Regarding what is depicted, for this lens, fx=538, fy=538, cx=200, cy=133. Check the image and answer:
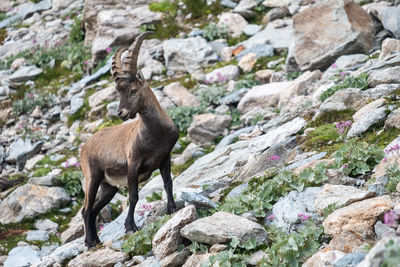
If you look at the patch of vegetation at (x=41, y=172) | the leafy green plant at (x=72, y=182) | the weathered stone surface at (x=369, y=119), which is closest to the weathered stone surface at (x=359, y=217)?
the weathered stone surface at (x=369, y=119)

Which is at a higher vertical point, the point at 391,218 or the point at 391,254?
the point at 391,254

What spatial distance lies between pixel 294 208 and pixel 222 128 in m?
8.52

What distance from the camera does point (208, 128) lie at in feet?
51.0

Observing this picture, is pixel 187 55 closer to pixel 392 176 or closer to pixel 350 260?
pixel 392 176

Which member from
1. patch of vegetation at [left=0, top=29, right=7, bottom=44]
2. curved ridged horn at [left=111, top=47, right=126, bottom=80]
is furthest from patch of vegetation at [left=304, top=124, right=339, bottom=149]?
patch of vegetation at [left=0, top=29, right=7, bottom=44]

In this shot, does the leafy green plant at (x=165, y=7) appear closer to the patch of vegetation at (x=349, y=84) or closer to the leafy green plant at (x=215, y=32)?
the leafy green plant at (x=215, y=32)

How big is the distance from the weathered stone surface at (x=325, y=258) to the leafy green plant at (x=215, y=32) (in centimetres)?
1674

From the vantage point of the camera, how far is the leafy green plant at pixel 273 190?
24.3ft

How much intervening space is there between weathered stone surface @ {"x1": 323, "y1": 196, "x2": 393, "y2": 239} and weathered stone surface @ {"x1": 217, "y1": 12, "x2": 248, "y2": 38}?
1630 cm

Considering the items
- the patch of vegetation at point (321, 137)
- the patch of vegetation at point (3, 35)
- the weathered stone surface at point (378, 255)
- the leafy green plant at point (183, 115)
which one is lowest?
the leafy green plant at point (183, 115)

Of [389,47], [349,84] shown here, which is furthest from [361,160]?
[389,47]

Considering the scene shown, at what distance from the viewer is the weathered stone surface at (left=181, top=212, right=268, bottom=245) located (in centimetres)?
664

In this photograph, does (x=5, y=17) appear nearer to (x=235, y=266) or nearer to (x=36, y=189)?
(x=36, y=189)

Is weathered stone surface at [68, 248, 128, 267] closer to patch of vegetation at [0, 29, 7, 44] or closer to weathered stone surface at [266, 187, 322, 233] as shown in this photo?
weathered stone surface at [266, 187, 322, 233]
